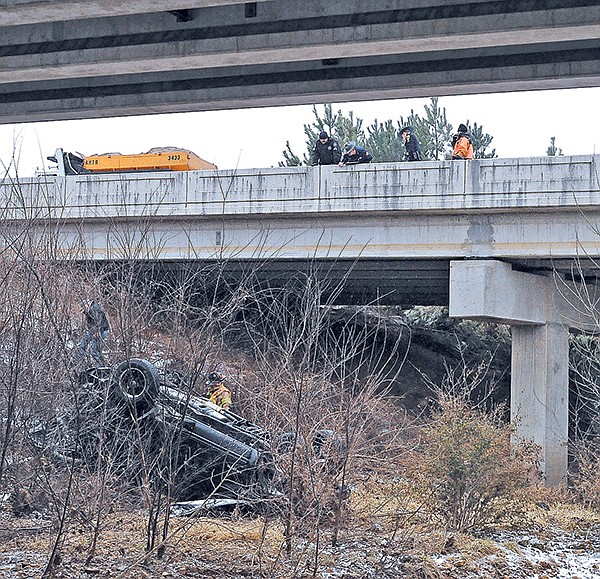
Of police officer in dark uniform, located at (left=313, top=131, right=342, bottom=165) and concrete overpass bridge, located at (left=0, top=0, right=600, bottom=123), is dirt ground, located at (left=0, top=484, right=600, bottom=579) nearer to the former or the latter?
concrete overpass bridge, located at (left=0, top=0, right=600, bottom=123)

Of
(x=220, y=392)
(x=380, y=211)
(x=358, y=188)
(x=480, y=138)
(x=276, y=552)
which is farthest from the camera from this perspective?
(x=480, y=138)

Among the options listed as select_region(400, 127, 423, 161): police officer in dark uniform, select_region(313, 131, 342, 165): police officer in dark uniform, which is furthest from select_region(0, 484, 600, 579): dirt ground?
select_region(400, 127, 423, 161): police officer in dark uniform

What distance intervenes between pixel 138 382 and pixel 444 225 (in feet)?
40.0

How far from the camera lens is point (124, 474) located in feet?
31.9

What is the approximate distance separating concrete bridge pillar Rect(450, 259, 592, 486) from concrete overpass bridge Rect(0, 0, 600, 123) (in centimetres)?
790

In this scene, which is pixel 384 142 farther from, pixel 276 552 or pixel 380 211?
pixel 276 552

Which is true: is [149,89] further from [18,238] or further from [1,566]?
[1,566]

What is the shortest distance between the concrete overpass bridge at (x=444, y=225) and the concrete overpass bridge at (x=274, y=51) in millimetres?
5596

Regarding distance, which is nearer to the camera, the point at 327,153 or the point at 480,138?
the point at 327,153

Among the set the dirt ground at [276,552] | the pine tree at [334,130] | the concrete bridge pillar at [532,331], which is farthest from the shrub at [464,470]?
the pine tree at [334,130]

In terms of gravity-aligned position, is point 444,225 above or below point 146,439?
above

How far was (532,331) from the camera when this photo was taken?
22438 mm

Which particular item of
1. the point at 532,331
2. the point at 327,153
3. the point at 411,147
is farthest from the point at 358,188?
the point at 532,331

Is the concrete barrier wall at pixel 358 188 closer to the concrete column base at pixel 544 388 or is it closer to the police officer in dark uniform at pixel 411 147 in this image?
the police officer in dark uniform at pixel 411 147
